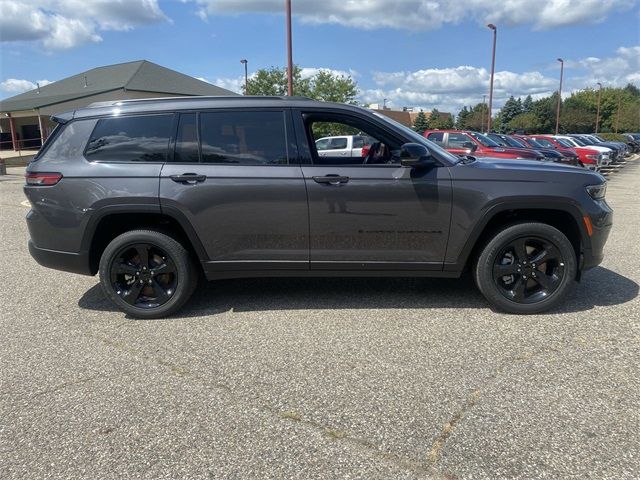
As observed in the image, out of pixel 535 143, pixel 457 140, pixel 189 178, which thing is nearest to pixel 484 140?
pixel 457 140

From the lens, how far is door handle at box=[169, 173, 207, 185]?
4035mm

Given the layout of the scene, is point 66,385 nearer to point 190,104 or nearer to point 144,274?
point 144,274

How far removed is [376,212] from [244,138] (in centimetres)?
128

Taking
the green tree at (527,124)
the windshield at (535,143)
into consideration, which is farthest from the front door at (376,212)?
the green tree at (527,124)

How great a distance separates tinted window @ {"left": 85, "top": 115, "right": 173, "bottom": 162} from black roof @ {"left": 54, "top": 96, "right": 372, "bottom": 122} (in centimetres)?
8

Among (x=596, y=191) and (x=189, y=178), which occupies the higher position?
(x=189, y=178)

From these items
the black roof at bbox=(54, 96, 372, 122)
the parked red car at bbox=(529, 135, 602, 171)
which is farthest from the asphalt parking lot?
the parked red car at bbox=(529, 135, 602, 171)

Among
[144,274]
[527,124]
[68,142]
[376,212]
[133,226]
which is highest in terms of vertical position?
[527,124]

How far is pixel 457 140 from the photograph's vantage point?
48.3 feet

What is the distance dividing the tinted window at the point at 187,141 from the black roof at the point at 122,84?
83.6 feet

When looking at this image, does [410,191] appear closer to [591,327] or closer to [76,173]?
[591,327]

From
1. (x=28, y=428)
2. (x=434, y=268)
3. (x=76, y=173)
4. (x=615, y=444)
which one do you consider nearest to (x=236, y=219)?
(x=76, y=173)

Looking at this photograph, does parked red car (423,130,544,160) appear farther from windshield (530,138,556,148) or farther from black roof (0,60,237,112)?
black roof (0,60,237,112)

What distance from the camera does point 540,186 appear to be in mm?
4012
